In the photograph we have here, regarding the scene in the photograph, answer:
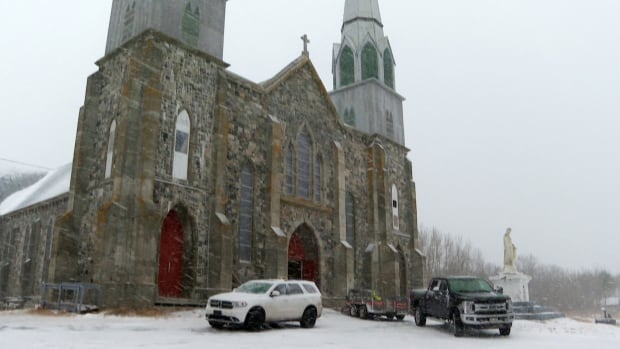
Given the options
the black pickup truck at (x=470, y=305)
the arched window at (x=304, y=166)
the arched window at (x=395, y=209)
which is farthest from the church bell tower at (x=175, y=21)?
the arched window at (x=395, y=209)

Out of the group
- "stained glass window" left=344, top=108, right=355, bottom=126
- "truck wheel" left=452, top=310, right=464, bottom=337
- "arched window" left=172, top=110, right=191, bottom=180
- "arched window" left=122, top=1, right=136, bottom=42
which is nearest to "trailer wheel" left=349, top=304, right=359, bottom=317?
"truck wheel" left=452, top=310, right=464, bottom=337

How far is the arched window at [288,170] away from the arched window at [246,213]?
2.55 m

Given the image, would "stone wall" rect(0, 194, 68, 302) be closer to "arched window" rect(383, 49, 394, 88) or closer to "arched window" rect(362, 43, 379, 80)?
"arched window" rect(362, 43, 379, 80)

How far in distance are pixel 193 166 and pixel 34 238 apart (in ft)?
54.2

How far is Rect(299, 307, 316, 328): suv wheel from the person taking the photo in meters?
15.5

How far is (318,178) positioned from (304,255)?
4413mm

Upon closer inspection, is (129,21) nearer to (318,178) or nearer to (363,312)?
(318,178)

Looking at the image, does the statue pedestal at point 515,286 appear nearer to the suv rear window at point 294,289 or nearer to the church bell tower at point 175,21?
the suv rear window at point 294,289

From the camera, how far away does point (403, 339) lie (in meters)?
13.0

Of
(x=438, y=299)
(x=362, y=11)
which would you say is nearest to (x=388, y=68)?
(x=362, y=11)

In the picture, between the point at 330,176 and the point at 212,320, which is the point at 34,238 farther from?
the point at 212,320

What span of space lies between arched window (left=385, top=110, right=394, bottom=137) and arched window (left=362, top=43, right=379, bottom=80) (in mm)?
2733

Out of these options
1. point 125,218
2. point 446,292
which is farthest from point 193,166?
point 446,292

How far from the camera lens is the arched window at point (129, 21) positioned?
22891 mm
